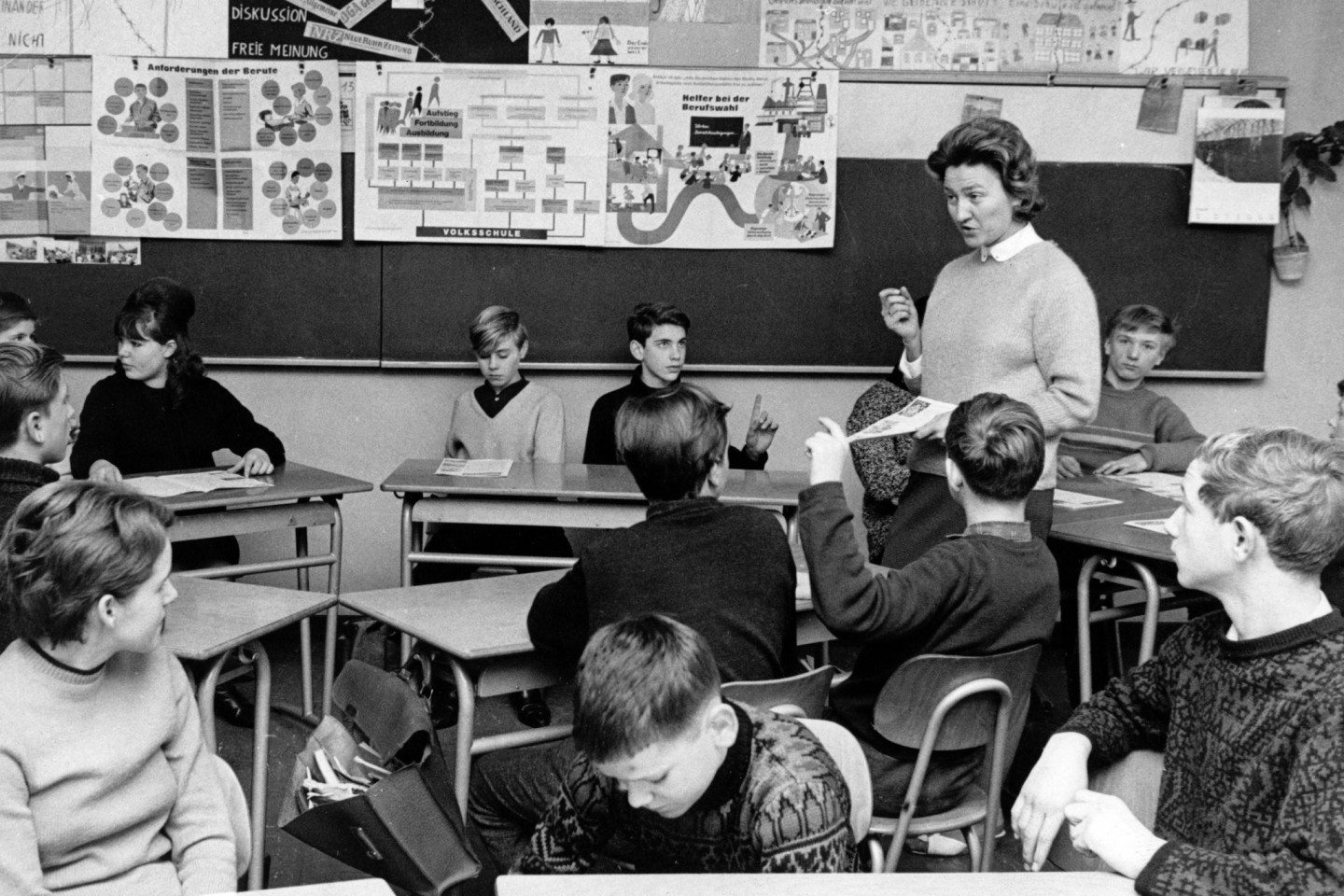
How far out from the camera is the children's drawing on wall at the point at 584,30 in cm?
450

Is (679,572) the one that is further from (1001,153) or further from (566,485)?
(566,485)

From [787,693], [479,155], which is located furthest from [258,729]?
[479,155]

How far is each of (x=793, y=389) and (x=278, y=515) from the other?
198 centimetres

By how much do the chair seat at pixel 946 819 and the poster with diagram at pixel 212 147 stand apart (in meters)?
3.14

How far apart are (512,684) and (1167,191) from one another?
333cm

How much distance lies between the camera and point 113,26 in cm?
446

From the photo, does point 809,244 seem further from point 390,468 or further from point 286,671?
point 286,671

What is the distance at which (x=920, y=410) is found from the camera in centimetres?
288

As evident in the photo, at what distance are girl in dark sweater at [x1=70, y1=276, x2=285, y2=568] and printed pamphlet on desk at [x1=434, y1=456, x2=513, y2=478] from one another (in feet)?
1.66

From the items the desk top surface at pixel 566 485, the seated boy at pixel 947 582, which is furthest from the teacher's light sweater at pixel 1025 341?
the desk top surface at pixel 566 485

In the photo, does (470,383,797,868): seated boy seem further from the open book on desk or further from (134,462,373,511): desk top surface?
the open book on desk

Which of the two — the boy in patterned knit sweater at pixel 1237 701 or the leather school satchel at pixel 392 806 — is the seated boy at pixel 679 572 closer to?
the leather school satchel at pixel 392 806

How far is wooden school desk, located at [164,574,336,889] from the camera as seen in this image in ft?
7.81

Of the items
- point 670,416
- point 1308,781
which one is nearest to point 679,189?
point 670,416
